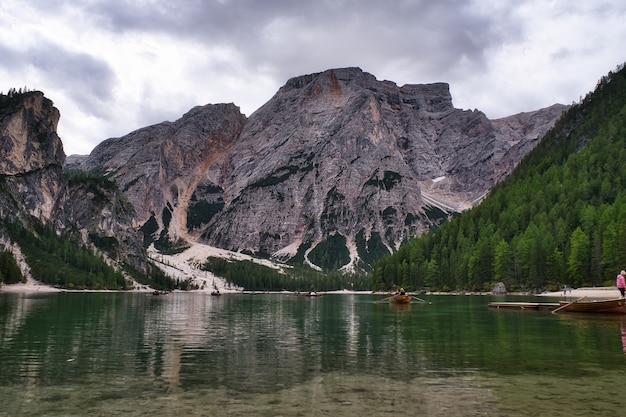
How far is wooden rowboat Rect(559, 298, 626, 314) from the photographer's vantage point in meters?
59.0

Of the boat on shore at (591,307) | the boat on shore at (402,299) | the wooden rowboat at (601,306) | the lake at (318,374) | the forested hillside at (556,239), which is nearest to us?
the lake at (318,374)

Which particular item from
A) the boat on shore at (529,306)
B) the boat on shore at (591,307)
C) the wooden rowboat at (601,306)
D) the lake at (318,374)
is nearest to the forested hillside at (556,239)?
the boat on shore at (529,306)

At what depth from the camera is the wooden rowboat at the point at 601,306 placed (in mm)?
59016

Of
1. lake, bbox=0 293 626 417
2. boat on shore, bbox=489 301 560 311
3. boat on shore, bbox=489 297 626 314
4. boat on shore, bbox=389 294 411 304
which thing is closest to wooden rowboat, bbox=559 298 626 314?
boat on shore, bbox=489 297 626 314

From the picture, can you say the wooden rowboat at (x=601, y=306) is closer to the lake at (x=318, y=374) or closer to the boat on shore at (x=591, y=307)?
the boat on shore at (x=591, y=307)

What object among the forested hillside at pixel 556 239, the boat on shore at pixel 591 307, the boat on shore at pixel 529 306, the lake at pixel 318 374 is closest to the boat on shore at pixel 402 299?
the boat on shore at pixel 529 306

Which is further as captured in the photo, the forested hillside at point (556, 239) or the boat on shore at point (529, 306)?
the forested hillside at point (556, 239)

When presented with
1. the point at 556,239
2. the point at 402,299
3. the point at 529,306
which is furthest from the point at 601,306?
the point at 556,239

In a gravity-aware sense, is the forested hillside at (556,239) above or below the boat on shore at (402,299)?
above

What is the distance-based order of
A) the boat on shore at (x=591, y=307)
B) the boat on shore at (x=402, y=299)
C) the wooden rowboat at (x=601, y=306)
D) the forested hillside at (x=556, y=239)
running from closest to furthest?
the wooden rowboat at (x=601, y=306) < the boat on shore at (x=591, y=307) < the boat on shore at (x=402, y=299) < the forested hillside at (x=556, y=239)

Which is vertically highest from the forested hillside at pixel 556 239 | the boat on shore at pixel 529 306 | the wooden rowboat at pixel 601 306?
the forested hillside at pixel 556 239

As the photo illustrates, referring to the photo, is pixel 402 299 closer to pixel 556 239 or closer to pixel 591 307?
pixel 591 307

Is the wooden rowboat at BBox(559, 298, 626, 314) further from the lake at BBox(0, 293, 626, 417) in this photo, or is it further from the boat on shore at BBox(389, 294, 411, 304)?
the boat on shore at BBox(389, 294, 411, 304)

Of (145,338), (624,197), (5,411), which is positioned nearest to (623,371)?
(5,411)
